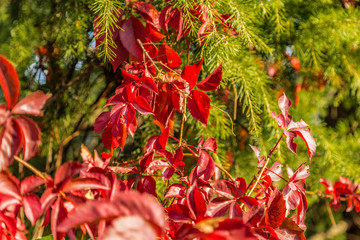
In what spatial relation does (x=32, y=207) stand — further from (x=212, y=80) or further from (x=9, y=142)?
(x=212, y=80)

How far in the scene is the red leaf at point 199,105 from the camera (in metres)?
0.46

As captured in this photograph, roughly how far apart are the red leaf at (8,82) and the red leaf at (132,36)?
0.79 feet

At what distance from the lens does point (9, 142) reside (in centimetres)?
26

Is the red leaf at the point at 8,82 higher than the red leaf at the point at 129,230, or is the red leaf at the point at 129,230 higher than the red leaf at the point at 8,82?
the red leaf at the point at 8,82

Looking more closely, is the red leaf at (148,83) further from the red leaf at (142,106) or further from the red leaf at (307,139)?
the red leaf at (307,139)

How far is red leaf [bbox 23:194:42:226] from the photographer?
0.95 feet

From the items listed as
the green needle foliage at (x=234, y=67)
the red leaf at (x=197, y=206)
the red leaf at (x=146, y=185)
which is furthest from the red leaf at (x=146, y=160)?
the green needle foliage at (x=234, y=67)

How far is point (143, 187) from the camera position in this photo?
1.44 feet

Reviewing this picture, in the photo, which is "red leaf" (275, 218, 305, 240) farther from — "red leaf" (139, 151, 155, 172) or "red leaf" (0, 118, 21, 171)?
"red leaf" (0, 118, 21, 171)

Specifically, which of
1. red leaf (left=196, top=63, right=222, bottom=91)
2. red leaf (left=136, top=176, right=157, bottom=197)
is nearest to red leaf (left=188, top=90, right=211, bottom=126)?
red leaf (left=196, top=63, right=222, bottom=91)

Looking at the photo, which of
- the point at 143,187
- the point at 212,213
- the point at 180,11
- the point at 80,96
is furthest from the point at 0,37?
the point at 212,213

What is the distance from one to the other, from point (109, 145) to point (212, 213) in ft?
0.68

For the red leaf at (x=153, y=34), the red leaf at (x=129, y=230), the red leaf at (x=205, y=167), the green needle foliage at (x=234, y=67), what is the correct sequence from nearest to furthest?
the red leaf at (x=129, y=230) < the red leaf at (x=205, y=167) < the red leaf at (x=153, y=34) < the green needle foliage at (x=234, y=67)

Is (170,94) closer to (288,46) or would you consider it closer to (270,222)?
(270,222)
